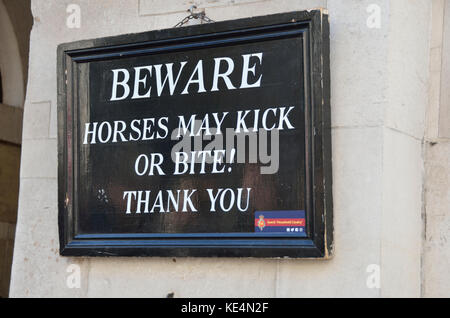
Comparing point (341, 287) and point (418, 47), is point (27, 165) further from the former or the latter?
point (418, 47)

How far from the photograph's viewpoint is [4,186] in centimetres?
711

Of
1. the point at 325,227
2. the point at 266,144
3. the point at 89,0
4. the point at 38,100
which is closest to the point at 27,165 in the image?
the point at 38,100

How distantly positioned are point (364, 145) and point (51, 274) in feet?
6.37

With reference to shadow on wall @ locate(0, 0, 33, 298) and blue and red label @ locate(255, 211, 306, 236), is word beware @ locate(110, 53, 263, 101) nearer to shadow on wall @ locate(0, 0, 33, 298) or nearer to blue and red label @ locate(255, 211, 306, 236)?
blue and red label @ locate(255, 211, 306, 236)

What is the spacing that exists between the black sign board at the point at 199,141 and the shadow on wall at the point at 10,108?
2.90m

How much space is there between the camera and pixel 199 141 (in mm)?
4066

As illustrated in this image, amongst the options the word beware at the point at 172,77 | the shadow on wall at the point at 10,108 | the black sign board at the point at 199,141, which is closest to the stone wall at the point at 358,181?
the black sign board at the point at 199,141

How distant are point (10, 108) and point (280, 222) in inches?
162

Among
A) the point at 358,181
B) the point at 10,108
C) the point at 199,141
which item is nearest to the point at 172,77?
the point at 199,141

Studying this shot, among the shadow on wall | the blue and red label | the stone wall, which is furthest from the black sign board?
the shadow on wall

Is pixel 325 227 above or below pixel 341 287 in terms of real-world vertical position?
above

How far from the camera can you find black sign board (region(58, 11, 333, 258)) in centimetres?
378

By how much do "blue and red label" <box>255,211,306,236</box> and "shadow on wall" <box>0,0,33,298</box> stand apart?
153 inches

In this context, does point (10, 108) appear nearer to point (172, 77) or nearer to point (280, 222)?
point (172, 77)
